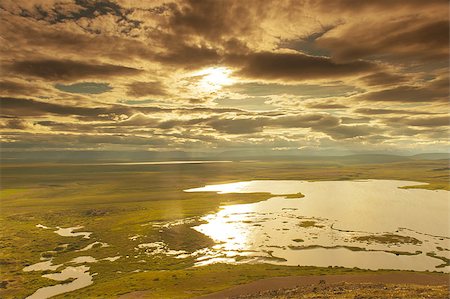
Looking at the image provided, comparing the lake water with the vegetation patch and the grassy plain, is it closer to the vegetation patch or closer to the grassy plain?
the vegetation patch

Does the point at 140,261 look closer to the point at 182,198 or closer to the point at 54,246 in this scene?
the point at 54,246

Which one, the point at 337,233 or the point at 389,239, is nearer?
the point at 389,239

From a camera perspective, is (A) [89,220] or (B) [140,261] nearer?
(B) [140,261]

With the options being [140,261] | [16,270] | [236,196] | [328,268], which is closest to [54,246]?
[16,270]

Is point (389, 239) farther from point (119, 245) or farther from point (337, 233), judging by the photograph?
point (119, 245)

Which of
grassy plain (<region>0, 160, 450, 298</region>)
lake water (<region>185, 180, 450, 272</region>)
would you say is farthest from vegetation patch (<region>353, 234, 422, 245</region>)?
grassy plain (<region>0, 160, 450, 298</region>)

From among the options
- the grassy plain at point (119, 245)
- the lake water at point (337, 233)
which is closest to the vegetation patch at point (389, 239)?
the lake water at point (337, 233)

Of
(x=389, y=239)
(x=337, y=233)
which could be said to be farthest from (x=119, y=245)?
(x=389, y=239)

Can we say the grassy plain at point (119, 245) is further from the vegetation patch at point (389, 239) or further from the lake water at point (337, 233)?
the vegetation patch at point (389, 239)
